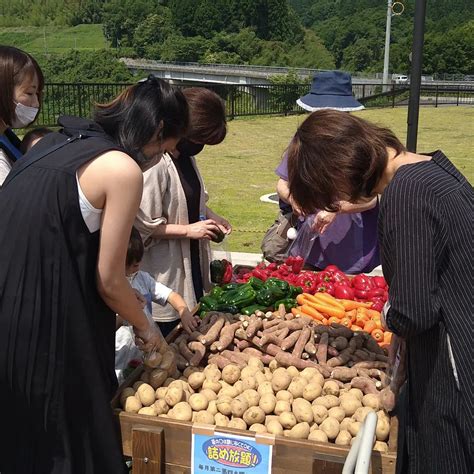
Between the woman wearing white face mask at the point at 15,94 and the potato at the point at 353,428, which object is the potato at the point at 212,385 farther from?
the woman wearing white face mask at the point at 15,94

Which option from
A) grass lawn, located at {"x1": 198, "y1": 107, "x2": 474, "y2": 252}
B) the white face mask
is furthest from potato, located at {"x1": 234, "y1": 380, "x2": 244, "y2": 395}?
the white face mask

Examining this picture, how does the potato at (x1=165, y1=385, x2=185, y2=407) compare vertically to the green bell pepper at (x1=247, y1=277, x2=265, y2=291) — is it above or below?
above

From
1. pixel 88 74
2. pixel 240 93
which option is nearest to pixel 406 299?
pixel 240 93

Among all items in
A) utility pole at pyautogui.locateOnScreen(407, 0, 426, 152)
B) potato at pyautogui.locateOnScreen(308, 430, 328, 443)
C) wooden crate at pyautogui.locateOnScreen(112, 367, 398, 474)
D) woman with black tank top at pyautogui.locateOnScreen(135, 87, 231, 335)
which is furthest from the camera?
utility pole at pyautogui.locateOnScreen(407, 0, 426, 152)

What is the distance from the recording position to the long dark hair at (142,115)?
2.20 m

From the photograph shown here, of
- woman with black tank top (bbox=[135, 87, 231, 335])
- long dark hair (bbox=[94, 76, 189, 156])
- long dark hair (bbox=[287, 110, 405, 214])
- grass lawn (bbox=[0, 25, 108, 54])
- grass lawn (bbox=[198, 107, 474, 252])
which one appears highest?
grass lawn (bbox=[0, 25, 108, 54])

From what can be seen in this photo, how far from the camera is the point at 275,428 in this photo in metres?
2.28

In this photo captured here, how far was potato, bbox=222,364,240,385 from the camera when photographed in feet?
8.79

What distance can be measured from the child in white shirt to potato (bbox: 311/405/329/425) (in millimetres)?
906

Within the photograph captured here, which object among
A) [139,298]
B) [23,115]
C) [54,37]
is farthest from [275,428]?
[54,37]

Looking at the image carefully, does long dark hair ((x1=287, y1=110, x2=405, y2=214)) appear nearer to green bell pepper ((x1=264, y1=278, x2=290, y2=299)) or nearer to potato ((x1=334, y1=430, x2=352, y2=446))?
potato ((x1=334, y1=430, x2=352, y2=446))

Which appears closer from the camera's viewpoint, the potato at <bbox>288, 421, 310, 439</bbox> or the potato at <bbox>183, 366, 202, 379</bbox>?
the potato at <bbox>288, 421, 310, 439</bbox>

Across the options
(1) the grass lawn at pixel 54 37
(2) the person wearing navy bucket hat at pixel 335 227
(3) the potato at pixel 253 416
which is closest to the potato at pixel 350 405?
(3) the potato at pixel 253 416

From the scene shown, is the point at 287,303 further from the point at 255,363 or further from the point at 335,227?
the point at 255,363
